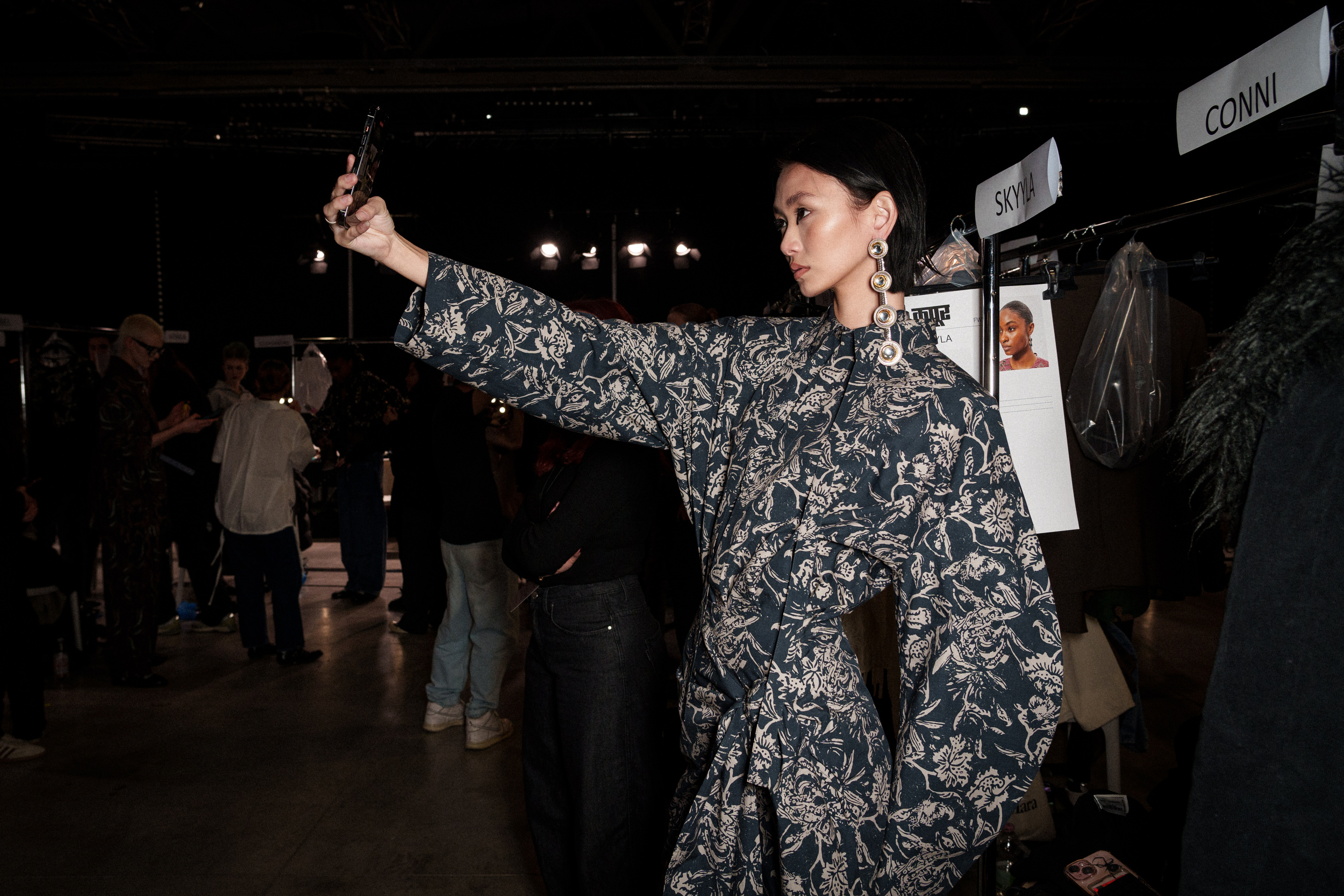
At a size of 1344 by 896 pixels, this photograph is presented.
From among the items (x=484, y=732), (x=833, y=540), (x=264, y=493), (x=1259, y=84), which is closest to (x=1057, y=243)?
(x=1259, y=84)

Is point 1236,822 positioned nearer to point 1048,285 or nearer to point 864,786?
point 864,786

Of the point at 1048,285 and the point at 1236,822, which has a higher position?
the point at 1048,285

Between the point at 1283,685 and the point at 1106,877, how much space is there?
1145 millimetres

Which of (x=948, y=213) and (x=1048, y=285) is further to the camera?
(x=948, y=213)

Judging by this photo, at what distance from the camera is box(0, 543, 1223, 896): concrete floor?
97.9 inches

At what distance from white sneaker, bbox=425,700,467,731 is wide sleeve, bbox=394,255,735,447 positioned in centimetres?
266

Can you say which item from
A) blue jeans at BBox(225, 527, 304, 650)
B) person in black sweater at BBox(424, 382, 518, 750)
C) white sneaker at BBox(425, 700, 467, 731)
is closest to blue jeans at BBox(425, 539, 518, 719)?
person in black sweater at BBox(424, 382, 518, 750)

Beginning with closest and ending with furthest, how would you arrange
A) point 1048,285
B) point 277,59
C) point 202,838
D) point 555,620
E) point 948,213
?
point 1048,285, point 555,620, point 202,838, point 277,59, point 948,213

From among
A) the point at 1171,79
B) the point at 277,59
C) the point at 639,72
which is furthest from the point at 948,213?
the point at 277,59

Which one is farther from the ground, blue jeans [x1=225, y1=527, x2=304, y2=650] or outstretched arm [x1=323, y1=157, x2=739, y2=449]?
outstretched arm [x1=323, y1=157, x2=739, y2=449]

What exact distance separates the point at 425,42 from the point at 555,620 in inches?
158

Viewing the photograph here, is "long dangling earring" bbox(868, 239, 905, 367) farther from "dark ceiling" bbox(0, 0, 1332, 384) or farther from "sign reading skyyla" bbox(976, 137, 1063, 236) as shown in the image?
"dark ceiling" bbox(0, 0, 1332, 384)

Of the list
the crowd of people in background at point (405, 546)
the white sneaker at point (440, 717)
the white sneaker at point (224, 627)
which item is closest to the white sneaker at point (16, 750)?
the crowd of people in background at point (405, 546)

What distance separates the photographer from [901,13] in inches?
240
